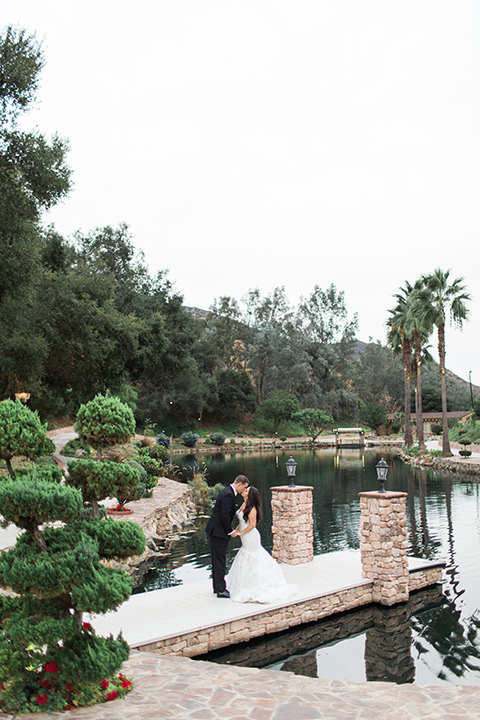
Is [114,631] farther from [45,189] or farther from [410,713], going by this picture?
[45,189]

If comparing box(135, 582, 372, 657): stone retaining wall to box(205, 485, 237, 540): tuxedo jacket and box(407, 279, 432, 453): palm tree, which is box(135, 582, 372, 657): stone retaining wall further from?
box(407, 279, 432, 453): palm tree

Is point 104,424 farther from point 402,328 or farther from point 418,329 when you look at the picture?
point 402,328

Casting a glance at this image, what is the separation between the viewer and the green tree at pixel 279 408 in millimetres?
61956

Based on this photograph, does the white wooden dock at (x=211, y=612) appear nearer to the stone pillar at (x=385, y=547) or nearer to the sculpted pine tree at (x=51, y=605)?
the stone pillar at (x=385, y=547)

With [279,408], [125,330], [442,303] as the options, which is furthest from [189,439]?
[125,330]

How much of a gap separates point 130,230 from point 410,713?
138ft

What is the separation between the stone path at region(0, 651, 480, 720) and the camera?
14.0 ft

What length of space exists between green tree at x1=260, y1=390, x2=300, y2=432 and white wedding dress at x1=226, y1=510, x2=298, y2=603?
5369cm

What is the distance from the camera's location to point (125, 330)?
2325 centimetres

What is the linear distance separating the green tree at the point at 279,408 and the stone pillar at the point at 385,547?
52461 mm

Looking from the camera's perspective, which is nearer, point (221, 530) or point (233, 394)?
point (221, 530)

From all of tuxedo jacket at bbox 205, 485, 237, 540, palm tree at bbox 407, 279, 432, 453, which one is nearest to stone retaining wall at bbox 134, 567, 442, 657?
tuxedo jacket at bbox 205, 485, 237, 540

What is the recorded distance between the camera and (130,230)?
142 feet

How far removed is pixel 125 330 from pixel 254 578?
16729mm
